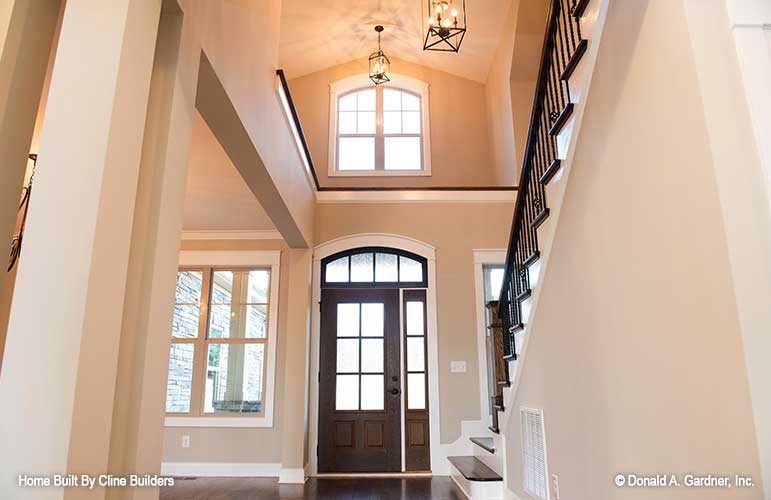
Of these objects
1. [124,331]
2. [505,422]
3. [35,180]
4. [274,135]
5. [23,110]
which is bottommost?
[505,422]

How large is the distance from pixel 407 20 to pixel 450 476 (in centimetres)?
569

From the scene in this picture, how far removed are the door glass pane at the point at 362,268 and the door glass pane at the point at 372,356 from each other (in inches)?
28.3

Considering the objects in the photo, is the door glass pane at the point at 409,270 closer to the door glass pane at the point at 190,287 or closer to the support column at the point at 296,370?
the support column at the point at 296,370

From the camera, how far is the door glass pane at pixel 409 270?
6129 millimetres

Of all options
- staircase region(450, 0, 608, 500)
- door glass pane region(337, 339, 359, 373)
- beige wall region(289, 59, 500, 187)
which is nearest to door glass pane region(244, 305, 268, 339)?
door glass pane region(337, 339, 359, 373)

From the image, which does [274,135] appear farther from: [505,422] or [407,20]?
[407,20]

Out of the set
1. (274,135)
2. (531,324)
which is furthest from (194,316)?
(531,324)

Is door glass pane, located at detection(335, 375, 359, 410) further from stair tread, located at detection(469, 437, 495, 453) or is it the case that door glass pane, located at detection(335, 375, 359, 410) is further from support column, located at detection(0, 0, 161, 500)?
support column, located at detection(0, 0, 161, 500)

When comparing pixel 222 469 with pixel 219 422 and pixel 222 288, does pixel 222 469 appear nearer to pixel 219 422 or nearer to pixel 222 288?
pixel 219 422

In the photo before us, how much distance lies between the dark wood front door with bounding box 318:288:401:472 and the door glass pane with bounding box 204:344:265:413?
2.69ft

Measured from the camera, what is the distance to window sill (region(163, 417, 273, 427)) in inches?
229

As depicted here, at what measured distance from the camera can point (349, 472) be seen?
18.4ft

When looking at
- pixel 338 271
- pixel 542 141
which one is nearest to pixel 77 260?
pixel 542 141

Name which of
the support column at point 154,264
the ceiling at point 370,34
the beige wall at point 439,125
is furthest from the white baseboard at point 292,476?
the ceiling at point 370,34
